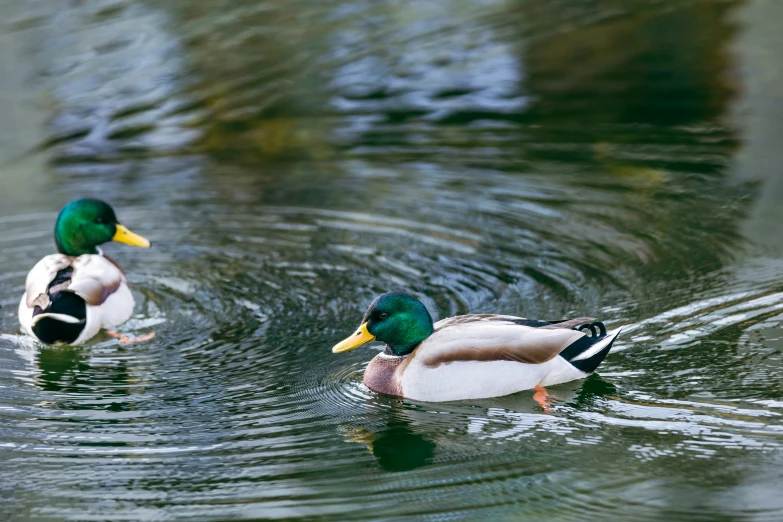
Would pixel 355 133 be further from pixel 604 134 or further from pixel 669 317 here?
pixel 669 317

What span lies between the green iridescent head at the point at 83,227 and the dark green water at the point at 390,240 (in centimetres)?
47

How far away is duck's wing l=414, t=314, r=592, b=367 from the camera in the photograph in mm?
6398

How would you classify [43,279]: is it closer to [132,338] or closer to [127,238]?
[132,338]

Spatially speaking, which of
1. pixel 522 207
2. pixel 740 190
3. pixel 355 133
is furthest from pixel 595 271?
pixel 355 133

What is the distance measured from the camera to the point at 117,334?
7781mm

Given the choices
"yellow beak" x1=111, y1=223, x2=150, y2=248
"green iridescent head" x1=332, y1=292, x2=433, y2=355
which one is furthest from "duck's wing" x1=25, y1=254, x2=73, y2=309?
"green iridescent head" x1=332, y1=292, x2=433, y2=355

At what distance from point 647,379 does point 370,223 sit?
11.5ft

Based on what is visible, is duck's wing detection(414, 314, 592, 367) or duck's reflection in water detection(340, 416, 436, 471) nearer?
duck's reflection in water detection(340, 416, 436, 471)

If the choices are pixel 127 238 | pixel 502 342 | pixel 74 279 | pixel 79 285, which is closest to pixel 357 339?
pixel 502 342

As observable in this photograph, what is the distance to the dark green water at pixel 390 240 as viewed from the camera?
5.57m

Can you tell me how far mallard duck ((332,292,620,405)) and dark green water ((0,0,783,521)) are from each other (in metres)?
0.11

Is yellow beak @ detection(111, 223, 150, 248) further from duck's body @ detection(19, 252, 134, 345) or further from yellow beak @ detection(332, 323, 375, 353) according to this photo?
yellow beak @ detection(332, 323, 375, 353)

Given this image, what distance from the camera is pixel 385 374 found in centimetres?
661

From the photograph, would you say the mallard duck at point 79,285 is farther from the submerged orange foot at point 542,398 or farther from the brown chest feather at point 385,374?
the submerged orange foot at point 542,398
